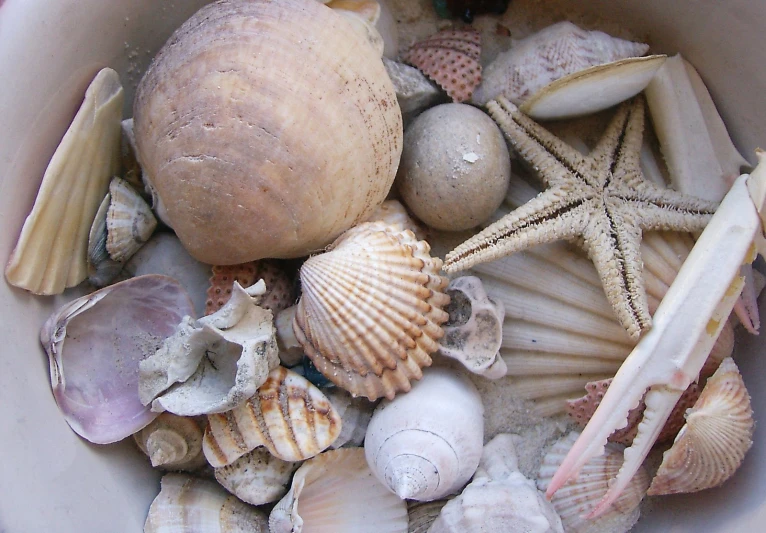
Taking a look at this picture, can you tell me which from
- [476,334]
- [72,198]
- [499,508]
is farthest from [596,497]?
[72,198]

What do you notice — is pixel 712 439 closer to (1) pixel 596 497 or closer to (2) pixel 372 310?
(1) pixel 596 497

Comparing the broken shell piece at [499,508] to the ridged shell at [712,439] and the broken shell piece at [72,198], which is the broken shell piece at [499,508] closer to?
the ridged shell at [712,439]

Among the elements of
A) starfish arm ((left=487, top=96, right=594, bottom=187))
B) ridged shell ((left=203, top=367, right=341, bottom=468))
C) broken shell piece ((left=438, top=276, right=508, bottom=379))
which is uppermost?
starfish arm ((left=487, top=96, right=594, bottom=187))

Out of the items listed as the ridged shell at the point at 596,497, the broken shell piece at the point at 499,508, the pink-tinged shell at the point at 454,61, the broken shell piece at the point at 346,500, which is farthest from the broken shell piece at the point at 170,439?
the pink-tinged shell at the point at 454,61

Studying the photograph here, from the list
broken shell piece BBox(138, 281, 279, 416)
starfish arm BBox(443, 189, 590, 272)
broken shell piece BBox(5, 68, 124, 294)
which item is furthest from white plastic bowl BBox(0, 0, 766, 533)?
starfish arm BBox(443, 189, 590, 272)

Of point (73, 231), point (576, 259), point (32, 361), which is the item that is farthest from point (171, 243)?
point (576, 259)

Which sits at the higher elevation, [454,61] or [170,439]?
[454,61]

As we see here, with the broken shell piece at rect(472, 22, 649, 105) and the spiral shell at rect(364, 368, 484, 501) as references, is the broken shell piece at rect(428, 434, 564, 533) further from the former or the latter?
the broken shell piece at rect(472, 22, 649, 105)
